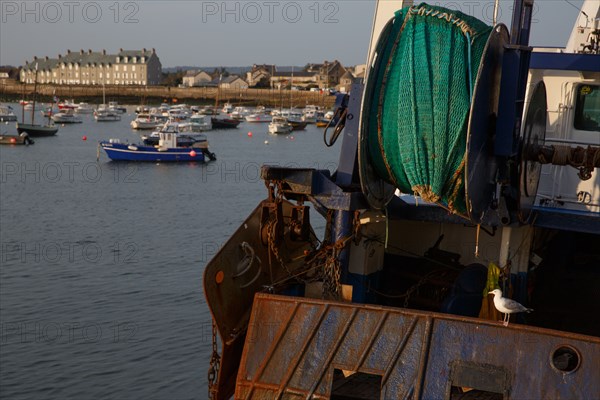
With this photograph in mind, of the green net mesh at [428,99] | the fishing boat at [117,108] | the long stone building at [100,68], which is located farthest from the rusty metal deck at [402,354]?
the long stone building at [100,68]

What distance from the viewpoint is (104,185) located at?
4772 centimetres

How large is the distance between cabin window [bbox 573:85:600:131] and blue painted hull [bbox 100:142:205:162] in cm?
4798

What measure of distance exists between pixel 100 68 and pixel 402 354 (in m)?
182

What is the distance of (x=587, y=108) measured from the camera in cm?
1028

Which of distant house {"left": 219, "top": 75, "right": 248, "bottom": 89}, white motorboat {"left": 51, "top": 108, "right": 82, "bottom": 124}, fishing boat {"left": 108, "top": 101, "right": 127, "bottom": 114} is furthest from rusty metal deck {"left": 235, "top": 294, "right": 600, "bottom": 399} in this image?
distant house {"left": 219, "top": 75, "right": 248, "bottom": 89}

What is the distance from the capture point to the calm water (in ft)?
57.5

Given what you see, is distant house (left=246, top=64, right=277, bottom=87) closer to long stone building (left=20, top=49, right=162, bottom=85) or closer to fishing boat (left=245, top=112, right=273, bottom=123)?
long stone building (left=20, top=49, right=162, bottom=85)

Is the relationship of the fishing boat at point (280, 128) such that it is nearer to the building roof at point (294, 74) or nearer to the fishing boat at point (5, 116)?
the fishing boat at point (5, 116)

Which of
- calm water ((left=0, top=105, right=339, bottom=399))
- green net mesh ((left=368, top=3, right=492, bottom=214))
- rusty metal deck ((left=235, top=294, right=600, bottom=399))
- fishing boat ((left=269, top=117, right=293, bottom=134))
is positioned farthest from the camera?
fishing boat ((left=269, top=117, right=293, bottom=134))

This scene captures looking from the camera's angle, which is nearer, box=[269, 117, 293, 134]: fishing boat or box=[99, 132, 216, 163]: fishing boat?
box=[99, 132, 216, 163]: fishing boat

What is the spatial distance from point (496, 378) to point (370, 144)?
101 inches

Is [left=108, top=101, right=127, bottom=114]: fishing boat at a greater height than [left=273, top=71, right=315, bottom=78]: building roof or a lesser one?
lesser

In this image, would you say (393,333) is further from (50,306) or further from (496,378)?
(50,306)

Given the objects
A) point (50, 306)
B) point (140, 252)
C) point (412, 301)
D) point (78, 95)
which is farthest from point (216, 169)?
point (78, 95)
